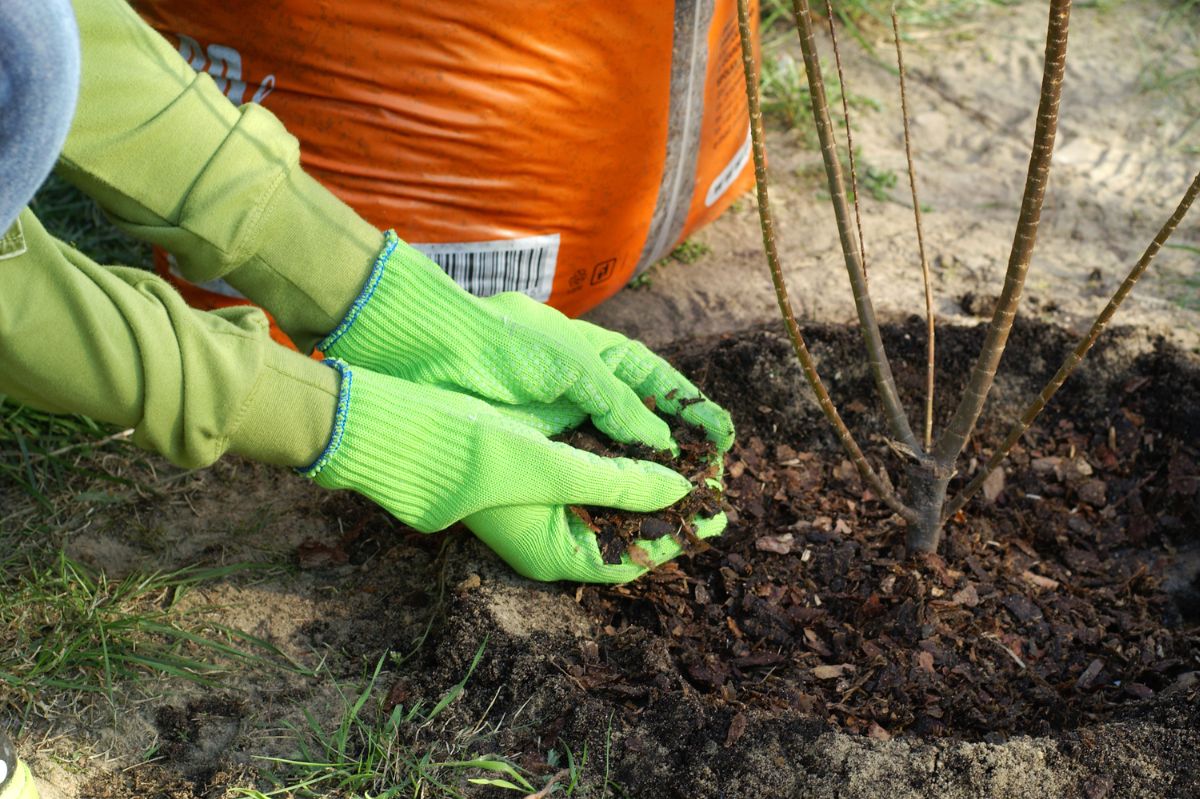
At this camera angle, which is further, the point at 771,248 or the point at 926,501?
the point at 926,501

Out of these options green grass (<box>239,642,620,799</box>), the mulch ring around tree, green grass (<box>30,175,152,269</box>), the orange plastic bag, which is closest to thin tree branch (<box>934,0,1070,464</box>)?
the mulch ring around tree

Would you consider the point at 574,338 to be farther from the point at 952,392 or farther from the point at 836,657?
the point at 952,392

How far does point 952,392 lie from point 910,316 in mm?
164

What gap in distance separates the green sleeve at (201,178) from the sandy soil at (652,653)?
1.36ft

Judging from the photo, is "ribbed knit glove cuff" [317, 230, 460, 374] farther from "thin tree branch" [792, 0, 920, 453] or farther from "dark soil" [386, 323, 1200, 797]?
"thin tree branch" [792, 0, 920, 453]

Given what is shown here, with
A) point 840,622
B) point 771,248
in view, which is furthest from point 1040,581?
point 771,248

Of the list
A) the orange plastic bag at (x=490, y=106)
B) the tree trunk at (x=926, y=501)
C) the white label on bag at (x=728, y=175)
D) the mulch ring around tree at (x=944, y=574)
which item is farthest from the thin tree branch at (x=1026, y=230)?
the white label on bag at (x=728, y=175)

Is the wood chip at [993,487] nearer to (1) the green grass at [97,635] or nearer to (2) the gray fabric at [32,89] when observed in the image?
(1) the green grass at [97,635]

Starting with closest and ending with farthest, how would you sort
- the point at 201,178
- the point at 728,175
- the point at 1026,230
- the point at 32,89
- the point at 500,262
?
the point at 32,89, the point at 1026,230, the point at 201,178, the point at 500,262, the point at 728,175

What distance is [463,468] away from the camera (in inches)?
60.0

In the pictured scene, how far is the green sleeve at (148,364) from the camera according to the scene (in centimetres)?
124

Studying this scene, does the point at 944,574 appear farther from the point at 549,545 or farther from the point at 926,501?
the point at 549,545

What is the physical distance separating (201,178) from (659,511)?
0.78 meters

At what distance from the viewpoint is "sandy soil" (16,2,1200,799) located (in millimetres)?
1326
